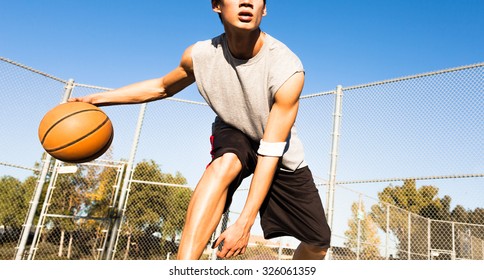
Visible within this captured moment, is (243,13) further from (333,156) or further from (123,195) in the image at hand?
(123,195)

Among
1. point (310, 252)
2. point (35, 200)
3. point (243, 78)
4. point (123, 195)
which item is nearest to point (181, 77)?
point (243, 78)

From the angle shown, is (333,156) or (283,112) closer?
(283,112)

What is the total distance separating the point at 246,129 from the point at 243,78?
38cm

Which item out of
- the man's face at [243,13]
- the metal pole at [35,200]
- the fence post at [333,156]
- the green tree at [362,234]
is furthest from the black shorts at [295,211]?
the metal pole at [35,200]

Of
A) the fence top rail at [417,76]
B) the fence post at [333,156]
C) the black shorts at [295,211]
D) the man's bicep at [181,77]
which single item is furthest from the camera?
the fence post at [333,156]

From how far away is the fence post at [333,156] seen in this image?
237 inches

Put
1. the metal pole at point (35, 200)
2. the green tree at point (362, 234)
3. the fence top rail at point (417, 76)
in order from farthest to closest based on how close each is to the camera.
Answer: the green tree at point (362, 234) → the metal pole at point (35, 200) → the fence top rail at point (417, 76)

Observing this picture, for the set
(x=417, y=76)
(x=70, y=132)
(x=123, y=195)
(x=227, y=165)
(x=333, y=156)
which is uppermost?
(x=417, y=76)

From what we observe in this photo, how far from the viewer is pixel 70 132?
2734 millimetres

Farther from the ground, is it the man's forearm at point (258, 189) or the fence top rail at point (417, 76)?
the fence top rail at point (417, 76)

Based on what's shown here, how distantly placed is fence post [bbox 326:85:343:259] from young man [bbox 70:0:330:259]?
313 centimetres

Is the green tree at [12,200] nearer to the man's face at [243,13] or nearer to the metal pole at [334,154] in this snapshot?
the metal pole at [334,154]
